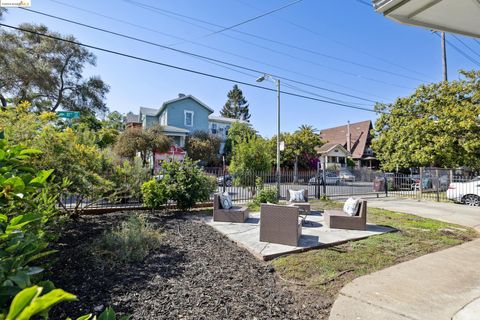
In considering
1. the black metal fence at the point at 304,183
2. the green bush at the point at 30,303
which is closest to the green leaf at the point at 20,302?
the green bush at the point at 30,303

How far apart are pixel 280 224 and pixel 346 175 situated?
47.3 feet

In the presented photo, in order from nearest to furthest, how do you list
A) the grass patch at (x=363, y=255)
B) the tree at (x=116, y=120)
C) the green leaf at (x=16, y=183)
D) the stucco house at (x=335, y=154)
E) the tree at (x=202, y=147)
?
the green leaf at (x=16, y=183), the grass patch at (x=363, y=255), the tree at (x=202, y=147), the stucco house at (x=335, y=154), the tree at (x=116, y=120)

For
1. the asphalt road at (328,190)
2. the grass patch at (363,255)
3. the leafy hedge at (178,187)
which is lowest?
the grass patch at (363,255)

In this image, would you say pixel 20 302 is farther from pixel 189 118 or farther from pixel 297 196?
pixel 189 118

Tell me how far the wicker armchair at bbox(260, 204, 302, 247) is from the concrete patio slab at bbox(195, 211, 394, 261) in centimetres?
14

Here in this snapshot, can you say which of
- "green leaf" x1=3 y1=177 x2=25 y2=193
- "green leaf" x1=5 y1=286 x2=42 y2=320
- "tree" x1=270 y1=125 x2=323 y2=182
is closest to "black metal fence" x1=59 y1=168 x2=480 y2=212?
"green leaf" x1=3 y1=177 x2=25 y2=193

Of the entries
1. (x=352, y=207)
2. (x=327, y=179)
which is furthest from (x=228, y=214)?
(x=327, y=179)

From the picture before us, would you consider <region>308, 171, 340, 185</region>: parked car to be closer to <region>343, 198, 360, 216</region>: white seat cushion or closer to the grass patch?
the grass patch

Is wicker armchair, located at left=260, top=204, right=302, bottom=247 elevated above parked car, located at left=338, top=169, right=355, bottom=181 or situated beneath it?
situated beneath

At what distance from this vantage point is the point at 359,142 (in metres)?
39.5

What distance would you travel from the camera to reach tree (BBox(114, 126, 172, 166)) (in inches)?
758

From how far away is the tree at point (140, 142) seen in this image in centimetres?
1925

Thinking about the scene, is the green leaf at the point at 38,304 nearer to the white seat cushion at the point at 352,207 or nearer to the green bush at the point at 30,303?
the green bush at the point at 30,303

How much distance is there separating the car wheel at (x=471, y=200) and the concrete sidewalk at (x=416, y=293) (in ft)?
30.4
